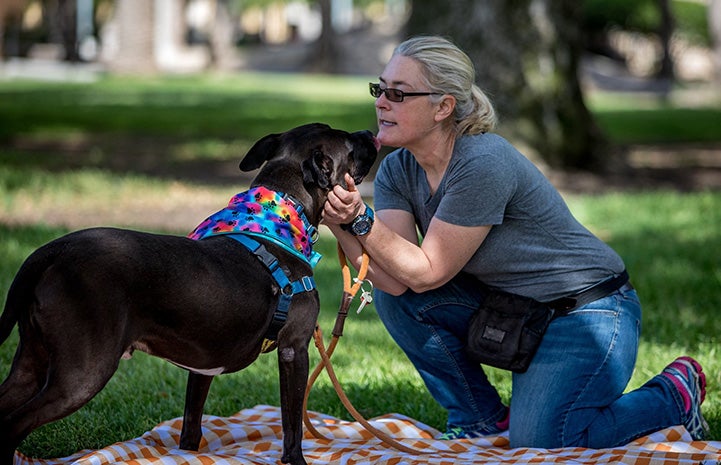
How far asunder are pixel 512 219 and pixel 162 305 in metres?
1.65

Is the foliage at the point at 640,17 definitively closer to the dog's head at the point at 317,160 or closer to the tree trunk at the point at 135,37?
the tree trunk at the point at 135,37

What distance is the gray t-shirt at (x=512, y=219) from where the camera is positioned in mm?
4199

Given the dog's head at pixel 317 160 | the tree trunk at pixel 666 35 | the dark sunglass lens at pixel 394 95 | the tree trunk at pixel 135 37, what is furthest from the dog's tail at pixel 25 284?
the tree trunk at pixel 135 37

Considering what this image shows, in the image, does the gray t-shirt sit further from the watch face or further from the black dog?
the black dog

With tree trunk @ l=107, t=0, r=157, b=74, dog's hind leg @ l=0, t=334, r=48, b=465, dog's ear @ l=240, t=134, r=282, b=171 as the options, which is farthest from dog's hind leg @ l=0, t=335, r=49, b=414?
tree trunk @ l=107, t=0, r=157, b=74

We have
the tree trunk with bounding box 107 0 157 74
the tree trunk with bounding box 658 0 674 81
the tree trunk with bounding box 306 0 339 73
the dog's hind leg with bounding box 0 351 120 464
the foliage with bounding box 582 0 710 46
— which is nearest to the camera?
the dog's hind leg with bounding box 0 351 120 464

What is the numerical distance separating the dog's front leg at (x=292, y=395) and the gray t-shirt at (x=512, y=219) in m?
0.91

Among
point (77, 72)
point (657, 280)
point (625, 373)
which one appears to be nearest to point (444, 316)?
point (625, 373)

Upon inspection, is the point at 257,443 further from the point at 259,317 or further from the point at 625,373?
the point at 625,373

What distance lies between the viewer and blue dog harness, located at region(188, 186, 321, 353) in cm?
→ 363

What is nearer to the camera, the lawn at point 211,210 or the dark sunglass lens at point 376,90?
the dark sunglass lens at point 376,90

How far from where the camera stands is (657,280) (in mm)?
7547

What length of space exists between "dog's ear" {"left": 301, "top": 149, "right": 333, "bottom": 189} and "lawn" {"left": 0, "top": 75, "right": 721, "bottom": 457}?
56.9 inches

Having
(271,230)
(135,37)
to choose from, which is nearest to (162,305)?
(271,230)
